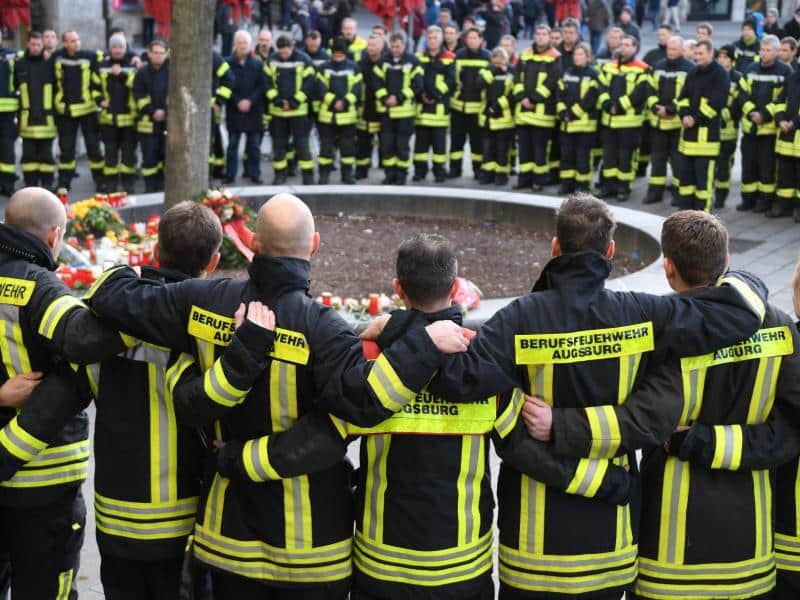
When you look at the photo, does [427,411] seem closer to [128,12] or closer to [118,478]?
[118,478]

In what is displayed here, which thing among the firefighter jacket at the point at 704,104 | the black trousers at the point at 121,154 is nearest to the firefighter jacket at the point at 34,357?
the firefighter jacket at the point at 704,104

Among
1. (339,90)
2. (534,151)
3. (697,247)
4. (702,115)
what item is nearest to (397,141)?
(339,90)

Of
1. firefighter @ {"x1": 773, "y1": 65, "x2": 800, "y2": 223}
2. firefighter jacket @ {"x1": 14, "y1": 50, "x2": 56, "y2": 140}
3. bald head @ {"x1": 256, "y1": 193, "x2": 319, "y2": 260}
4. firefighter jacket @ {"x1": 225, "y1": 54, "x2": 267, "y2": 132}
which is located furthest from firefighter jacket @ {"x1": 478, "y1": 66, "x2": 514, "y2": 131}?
bald head @ {"x1": 256, "y1": 193, "x2": 319, "y2": 260}

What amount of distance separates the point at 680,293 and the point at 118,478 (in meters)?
2.01

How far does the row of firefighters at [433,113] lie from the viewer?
13867 millimetres

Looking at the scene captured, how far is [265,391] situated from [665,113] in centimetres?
1103

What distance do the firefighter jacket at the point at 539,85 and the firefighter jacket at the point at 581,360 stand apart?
11.2 meters

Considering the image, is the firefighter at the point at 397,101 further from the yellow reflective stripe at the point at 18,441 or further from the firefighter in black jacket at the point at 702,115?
the yellow reflective stripe at the point at 18,441

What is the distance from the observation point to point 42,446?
163 inches

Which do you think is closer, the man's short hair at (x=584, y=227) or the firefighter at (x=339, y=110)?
the man's short hair at (x=584, y=227)

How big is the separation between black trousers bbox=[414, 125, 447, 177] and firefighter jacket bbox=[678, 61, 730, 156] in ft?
11.3

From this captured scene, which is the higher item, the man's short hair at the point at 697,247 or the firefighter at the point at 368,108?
the man's short hair at the point at 697,247

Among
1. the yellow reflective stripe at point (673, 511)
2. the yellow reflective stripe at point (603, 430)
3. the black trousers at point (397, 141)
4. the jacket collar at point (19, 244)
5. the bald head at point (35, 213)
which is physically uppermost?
the bald head at point (35, 213)

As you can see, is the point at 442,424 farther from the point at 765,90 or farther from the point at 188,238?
the point at 765,90
